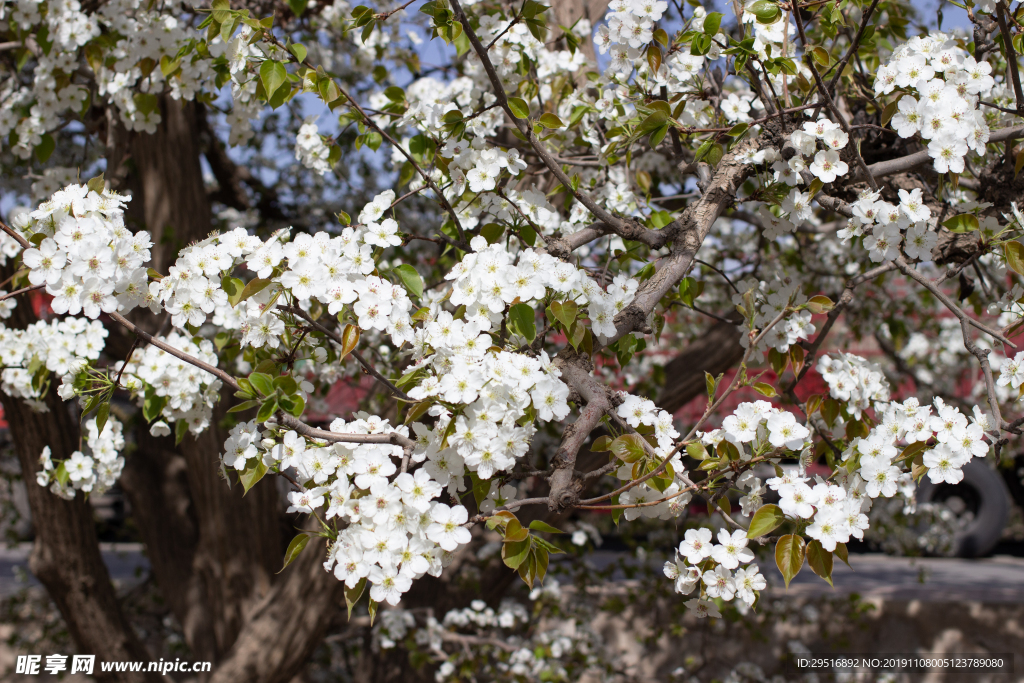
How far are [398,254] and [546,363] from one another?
2268mm

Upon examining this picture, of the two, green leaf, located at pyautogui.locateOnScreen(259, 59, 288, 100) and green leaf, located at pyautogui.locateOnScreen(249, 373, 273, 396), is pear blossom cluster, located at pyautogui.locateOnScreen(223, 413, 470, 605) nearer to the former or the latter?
green leaf, located at pyautogui.locateOnScreen(249, 373, 273, 396)

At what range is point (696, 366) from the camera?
3125 millimetres

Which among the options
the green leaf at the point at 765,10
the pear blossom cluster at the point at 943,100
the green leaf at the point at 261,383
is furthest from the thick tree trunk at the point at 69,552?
the pear blossom cluster at the point at 943,100

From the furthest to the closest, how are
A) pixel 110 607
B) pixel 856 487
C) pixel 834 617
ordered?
pixel 834 617
pixel 110 607
pixel 856 487

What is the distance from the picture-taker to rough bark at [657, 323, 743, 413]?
3113 millimetres

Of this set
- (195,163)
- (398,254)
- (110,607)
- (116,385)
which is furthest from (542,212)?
(110,607)

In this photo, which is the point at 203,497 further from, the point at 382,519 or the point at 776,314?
the point at 776,314

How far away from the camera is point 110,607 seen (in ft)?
9.34

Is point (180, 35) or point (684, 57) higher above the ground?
point (180, 35)

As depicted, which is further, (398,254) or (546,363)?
(398,254)

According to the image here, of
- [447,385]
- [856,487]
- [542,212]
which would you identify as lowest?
[856,487]

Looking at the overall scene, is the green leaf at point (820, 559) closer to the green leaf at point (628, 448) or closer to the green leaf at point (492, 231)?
the green leaf at point (628, 448)

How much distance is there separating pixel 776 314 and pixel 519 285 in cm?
97

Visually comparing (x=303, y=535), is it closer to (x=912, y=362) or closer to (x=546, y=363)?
(x=546, y=363)
